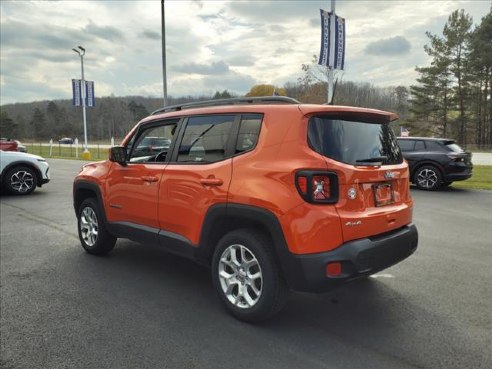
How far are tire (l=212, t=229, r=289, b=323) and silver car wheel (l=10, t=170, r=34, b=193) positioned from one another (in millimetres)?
9724

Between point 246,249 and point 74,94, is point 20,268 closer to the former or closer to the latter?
point 246,249

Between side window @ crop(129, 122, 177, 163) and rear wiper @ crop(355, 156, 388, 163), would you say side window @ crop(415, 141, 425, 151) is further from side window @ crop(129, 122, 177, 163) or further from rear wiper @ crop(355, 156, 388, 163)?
side window @ crop(129, 122, 177, 163)

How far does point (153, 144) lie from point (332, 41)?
36.5 ft

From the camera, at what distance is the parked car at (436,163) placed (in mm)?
12305

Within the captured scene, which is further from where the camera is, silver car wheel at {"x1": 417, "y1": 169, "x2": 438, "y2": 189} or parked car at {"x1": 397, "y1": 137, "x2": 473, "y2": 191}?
silver car wheel at {"x1": 417, "y1": 169, "x2": 438, "y2": 189}

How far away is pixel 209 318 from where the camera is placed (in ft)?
11.9

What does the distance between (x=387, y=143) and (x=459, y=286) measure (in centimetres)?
178

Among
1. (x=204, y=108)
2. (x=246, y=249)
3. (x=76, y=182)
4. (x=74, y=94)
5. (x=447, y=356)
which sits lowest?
(x=447, y=356)

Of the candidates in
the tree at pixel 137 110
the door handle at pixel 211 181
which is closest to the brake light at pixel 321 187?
the door handle at pixel 211 181

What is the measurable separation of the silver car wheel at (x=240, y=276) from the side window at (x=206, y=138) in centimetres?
86

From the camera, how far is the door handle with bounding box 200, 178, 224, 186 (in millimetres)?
3619

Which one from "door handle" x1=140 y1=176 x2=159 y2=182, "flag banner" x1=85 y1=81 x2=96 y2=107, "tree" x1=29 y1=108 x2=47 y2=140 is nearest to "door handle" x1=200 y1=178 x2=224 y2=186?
"door handle" x1=140 y1=176 x2=159 y2=182

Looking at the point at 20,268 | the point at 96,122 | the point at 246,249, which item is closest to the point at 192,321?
the point at 246,249

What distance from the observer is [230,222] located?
3.68m
